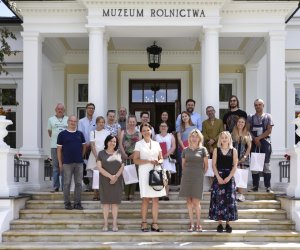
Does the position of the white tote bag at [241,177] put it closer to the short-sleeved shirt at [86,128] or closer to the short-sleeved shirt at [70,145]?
the short-sleeved shirt at [70,145]

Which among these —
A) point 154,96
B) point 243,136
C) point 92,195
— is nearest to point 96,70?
point 92,195

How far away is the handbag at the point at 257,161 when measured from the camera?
9.79 metres

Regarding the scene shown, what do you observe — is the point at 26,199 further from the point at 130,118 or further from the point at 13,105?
the point at 13,105

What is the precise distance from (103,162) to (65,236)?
4.47 ft

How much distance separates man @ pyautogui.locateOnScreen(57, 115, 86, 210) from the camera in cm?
929

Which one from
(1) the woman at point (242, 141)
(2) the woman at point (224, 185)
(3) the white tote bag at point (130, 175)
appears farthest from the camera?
(1) the woman at point (242, 141)

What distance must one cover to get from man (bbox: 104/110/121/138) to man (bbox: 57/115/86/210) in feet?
2.31

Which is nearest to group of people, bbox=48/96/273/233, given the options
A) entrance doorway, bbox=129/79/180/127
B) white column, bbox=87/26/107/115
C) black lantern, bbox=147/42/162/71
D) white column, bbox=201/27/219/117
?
white column, bbox=87/26/107/115

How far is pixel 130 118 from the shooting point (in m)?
9.72

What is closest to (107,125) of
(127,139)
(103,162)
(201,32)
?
(127,139)

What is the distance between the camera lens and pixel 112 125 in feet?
33.0

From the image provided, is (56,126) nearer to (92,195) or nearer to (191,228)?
(92,195)

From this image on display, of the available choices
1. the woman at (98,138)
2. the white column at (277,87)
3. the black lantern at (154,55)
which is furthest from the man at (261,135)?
the black lantern at (154,55)

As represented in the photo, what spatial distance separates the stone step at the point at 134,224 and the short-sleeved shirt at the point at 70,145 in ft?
3.60
